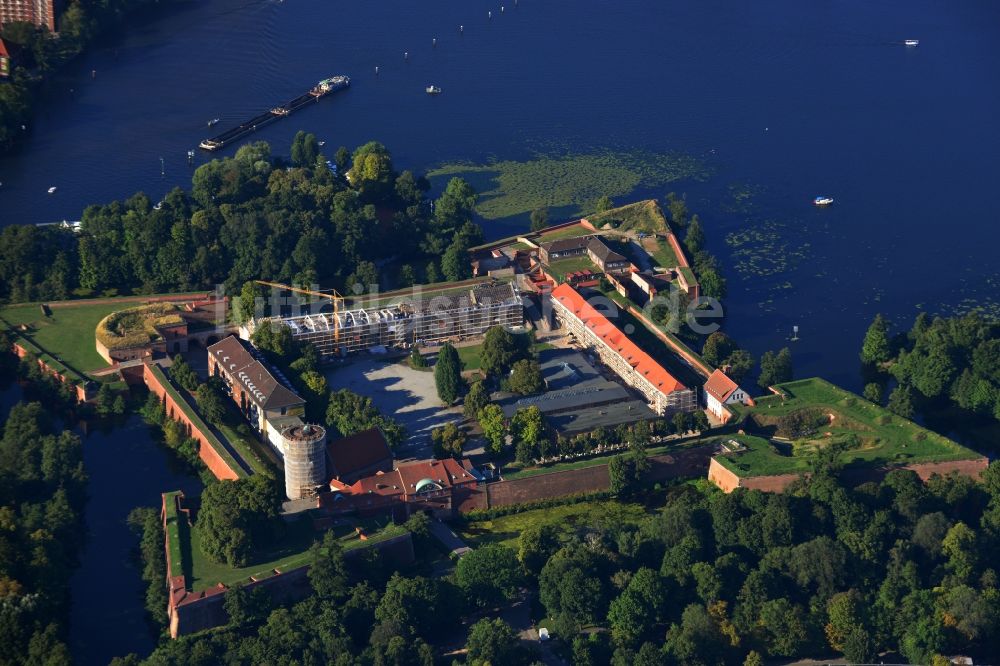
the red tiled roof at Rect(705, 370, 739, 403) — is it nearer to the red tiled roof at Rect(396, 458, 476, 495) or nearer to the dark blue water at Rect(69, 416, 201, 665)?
the red tiled roof at Rect(396, 458, 476, 495)

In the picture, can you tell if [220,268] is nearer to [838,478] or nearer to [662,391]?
[662,391]

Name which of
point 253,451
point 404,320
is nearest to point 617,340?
point 404,320

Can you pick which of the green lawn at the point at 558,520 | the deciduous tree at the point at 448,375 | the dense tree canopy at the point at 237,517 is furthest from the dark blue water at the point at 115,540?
the green lawn at the point at 558,520

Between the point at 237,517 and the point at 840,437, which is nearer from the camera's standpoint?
the point at 237,517

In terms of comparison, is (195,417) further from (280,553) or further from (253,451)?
(280,553)

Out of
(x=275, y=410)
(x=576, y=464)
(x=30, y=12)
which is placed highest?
(x=30, y=12)

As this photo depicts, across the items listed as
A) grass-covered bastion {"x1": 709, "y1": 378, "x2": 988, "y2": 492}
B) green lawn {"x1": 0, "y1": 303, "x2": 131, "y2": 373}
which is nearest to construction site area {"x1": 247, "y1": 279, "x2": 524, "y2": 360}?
green lawn {"x1": 0, "y1": 303, "x2": 131, "y2": 373}

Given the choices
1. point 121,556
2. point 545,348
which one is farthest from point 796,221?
point 121,556

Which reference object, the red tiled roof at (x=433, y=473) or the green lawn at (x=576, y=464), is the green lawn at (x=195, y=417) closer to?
the red tiled roof at (x=433, y=473)
